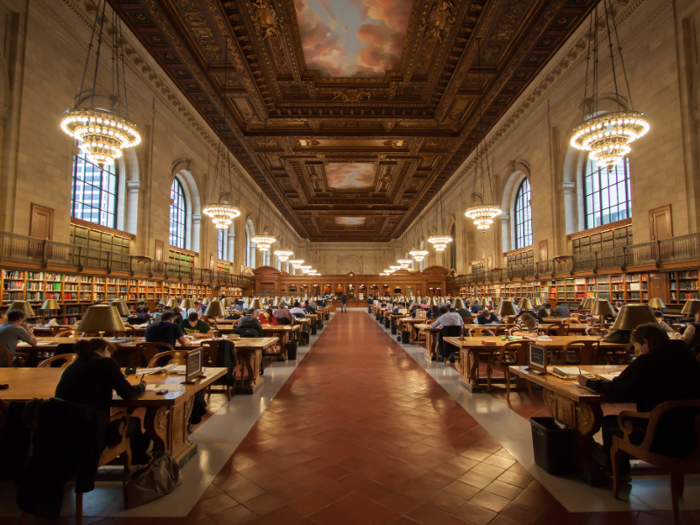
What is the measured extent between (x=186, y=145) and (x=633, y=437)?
17222mm

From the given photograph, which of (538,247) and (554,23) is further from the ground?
(554,23)

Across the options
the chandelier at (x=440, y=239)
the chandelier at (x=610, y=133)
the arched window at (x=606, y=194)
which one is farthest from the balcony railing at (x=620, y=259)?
the chandelier at (x=440, y=239)

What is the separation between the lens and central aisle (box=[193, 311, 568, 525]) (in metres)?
2.39

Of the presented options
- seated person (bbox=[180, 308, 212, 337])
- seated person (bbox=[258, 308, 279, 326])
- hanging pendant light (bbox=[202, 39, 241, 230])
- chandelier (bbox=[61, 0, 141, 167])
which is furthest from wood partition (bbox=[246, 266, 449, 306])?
seated person (bbox=[180, 308, 212, 337])

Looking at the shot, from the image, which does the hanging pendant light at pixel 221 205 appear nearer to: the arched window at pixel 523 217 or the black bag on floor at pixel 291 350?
the black bag on floor at pixel 291 350

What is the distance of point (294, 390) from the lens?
5.49m

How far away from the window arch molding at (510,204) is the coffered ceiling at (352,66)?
2.44 metres

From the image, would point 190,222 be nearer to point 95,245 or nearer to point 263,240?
point 263,240

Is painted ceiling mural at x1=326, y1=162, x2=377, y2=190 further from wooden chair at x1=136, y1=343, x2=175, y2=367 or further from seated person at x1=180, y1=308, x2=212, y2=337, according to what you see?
wooden chair at x1=136, y1=343, x2=175, y2=367

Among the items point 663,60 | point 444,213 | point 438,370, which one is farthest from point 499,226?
point 438,370

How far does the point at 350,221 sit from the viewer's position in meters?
36.8

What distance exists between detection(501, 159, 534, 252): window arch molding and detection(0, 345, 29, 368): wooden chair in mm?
17252

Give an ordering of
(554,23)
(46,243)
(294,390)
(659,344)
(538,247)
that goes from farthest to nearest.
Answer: (538,247) → (554,23) → (46,243) → (294,390) → (659,344)

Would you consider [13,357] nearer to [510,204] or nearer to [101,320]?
[101,320]
